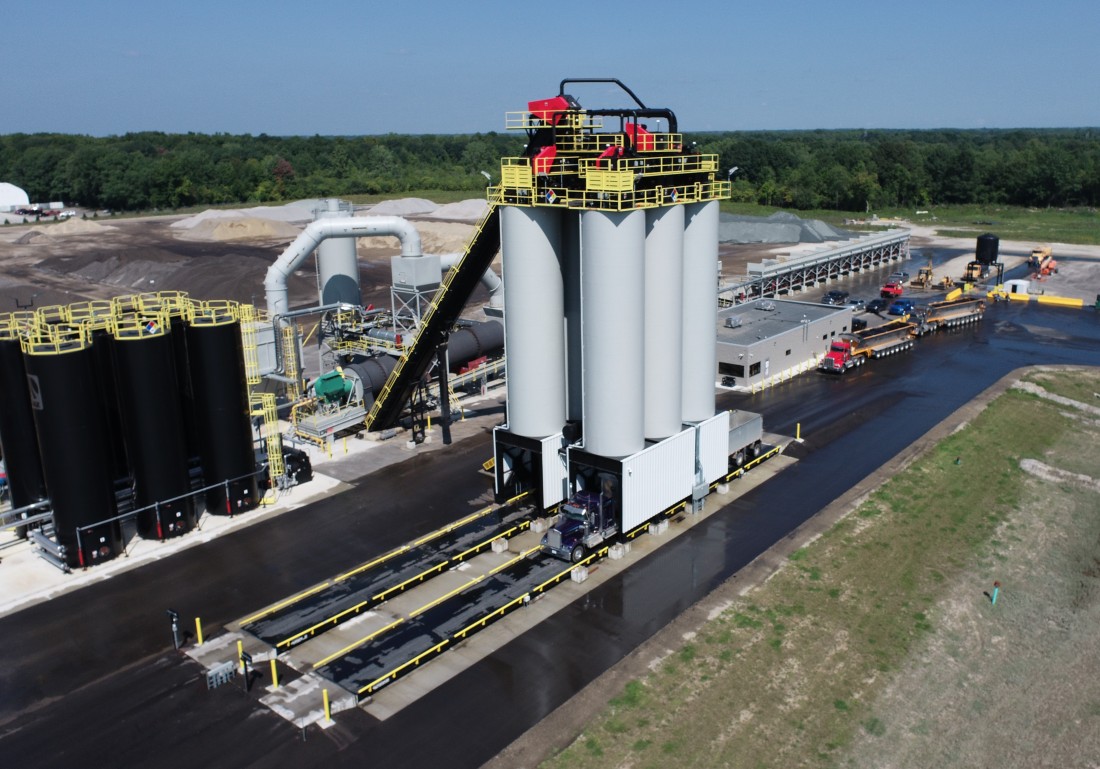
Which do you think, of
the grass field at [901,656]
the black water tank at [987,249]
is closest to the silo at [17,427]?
the grass field at [901,656]

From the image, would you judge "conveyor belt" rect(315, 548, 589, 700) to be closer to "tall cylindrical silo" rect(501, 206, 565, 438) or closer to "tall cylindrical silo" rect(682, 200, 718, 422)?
"tall cylindrical silo" rect(501, 206, 565, 438)

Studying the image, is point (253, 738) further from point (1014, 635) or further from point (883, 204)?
point (883, 204)

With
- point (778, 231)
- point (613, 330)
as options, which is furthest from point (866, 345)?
point (778, 231)

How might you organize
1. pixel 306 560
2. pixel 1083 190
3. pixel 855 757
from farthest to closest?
pixel 1083 190
pixel 306 560
pixel 855 757

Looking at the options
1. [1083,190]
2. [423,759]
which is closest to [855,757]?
[423,759]

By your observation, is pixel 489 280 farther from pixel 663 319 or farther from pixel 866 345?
pixel 866 345

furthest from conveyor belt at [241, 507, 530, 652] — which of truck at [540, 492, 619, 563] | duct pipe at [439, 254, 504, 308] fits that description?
duct pipe at [439, 254, 504, 308]
